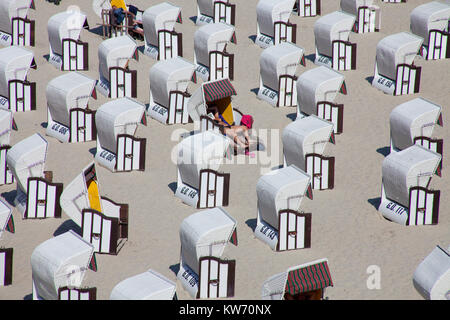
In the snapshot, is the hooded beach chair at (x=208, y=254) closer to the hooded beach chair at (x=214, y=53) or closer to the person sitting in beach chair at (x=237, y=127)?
the person sitting in beach chair at (x=237, y=127)

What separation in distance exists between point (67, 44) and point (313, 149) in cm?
993

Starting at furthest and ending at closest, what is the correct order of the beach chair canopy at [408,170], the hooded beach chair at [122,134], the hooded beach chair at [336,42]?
the hooded beach chair at [336,42] < the hooded beach chair at [122,134] < the beach chair canopy at [408,170]

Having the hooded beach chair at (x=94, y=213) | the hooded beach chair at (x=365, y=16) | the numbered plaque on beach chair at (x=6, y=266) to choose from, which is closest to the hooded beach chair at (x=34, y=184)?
the hooded beach chair at (x=94, y=213)

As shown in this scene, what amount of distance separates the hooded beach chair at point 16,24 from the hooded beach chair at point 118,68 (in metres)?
4.91

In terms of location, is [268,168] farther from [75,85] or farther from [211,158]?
[75,85]

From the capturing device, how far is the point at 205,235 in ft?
48.4

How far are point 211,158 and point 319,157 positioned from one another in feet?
8.46

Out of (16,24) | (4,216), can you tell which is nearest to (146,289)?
(4,216)

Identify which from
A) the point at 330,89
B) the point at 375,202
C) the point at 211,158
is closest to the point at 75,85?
the point at 211,158

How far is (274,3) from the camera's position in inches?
1045

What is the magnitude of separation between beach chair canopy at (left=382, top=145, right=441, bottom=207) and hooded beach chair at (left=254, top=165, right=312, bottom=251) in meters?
1.94

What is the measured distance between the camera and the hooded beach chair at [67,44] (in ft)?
82.6

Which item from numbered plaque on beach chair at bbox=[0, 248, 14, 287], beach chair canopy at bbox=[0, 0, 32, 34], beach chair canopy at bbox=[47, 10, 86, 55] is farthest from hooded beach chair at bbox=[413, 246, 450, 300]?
beach chair canopy at bbox=[0, 0, 32, 34]

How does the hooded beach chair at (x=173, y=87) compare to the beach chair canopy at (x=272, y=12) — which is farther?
the beach chair canopy at (x=272, y=12)
